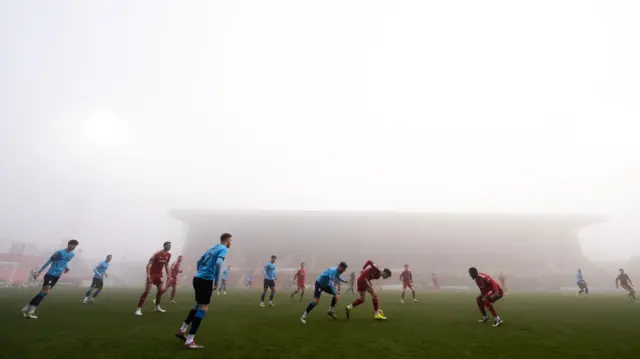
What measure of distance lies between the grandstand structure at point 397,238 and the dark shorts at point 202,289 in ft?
142

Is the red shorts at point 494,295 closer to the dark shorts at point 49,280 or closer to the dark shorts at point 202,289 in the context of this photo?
the dark shorts at point 202,289

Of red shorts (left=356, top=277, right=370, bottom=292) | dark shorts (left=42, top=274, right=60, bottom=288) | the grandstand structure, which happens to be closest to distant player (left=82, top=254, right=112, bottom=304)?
dark shorts (left=42, top=274, right=60, bottom=288)

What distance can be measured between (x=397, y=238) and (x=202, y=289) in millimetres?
49394

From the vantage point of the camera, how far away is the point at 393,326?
24.8 ft

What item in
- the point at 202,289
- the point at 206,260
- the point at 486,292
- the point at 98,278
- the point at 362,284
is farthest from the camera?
the point at 98,278

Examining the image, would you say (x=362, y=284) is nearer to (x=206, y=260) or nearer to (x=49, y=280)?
(x=206, y=260)

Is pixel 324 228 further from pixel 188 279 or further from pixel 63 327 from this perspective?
pixel 63 327

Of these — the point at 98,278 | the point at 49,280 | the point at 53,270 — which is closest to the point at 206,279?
the point at 49,280

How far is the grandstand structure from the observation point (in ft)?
159

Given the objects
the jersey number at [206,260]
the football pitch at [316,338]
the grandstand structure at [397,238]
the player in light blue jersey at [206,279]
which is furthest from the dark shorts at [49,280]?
the grandstand structure at [397,238]

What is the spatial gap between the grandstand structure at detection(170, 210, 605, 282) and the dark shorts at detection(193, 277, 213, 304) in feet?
142

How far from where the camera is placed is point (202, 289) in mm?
5379

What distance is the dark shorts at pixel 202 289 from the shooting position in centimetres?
532

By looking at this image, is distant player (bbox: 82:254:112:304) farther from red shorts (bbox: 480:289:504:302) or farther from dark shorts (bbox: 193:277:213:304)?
red shorts (bbox: 480:289:504:302)
